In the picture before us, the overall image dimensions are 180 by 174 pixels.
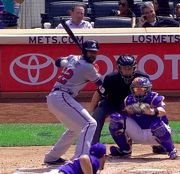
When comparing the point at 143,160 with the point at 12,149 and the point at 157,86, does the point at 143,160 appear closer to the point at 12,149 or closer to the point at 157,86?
the point at 12,149

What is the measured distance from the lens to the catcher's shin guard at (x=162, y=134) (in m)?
9.43

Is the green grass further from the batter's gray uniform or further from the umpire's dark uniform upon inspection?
the batter's gray uniform

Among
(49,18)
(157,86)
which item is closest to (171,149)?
(157,86)

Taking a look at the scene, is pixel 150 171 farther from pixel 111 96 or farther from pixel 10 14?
pixel 10 14

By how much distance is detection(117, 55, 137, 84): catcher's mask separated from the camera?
9527 mm

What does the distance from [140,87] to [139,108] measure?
26 cm

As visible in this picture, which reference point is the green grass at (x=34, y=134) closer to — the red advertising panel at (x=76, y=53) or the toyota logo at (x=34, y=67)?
the red advertising panel at (x=76, y=53)

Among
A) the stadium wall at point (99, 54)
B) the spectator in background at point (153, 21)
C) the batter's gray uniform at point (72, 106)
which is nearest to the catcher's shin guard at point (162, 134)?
the batter's gray uniform at point (72, 106)

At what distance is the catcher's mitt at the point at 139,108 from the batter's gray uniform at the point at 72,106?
0.64 meters

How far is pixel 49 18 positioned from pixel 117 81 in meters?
8.58

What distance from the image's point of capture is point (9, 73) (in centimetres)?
1491

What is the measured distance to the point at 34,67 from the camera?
14.9m

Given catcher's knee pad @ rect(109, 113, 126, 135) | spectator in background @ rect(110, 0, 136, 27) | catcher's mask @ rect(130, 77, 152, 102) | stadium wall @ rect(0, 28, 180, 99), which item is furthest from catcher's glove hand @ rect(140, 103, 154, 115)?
spectator in background @ rect(110, 0, 136, 27)

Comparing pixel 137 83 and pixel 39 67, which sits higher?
pixel 137 83
